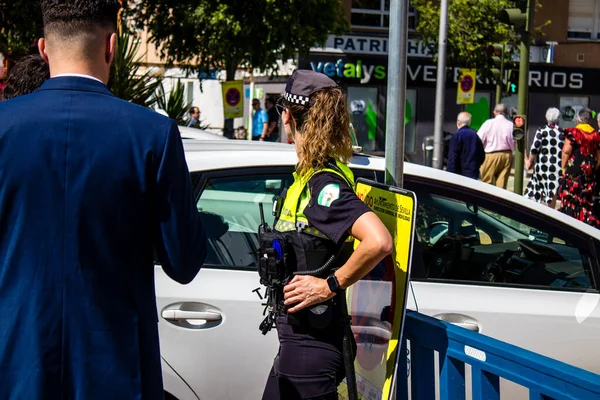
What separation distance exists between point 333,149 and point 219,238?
1.13 m

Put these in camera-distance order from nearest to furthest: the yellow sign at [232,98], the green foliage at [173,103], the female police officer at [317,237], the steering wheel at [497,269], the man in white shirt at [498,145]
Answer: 1. the female police officer at [317,237]
2. the steering wheel at [497,269]
3. the green foliage at [173,103]
4. the man in white shirt at [498,145]
5. the yellow sign at [232,98]

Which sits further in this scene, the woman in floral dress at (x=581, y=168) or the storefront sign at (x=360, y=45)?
the storefront sign at (x=360, y=45)

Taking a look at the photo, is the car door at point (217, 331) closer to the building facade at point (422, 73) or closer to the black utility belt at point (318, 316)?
the black utility belt at point (318, 316)

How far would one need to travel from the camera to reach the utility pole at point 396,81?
3002mm

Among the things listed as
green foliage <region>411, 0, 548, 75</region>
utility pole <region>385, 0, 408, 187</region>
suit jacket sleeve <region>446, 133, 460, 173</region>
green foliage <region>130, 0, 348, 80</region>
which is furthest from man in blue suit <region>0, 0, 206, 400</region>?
green foliage <region>411, 0, 548, 75</region>

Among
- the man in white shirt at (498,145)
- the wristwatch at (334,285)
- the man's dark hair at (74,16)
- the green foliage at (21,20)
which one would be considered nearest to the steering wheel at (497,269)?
the wristwatch at (334,285)

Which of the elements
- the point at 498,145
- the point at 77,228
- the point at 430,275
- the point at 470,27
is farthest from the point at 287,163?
the point at 470,27

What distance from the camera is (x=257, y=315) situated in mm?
3775

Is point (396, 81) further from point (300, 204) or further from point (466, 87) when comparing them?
point (466, 87)

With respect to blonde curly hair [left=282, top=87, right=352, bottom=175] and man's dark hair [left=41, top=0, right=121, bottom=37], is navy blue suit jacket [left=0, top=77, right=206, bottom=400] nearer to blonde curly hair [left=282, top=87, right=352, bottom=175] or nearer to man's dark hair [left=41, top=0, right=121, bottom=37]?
man's dark hair [left=41, top=0, right=121, bottom=37]

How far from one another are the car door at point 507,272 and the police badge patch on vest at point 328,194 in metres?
1.16

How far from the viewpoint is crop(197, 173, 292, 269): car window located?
12.9 ft

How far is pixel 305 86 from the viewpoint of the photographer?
302cm

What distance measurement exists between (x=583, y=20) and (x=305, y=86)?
3049cm
